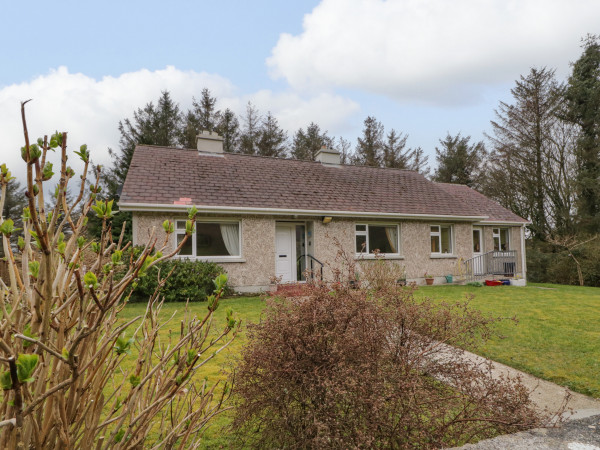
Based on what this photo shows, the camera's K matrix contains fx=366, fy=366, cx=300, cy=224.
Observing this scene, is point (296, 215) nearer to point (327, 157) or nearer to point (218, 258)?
point (218, 258)

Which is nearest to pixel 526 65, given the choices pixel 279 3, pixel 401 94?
pixel 401 94

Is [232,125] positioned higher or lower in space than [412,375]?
higher

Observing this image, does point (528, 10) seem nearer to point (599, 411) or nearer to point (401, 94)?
point (401, 94)

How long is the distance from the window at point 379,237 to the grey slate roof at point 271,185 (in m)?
0.86

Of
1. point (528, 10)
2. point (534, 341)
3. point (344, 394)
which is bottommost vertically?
point (534, 341)

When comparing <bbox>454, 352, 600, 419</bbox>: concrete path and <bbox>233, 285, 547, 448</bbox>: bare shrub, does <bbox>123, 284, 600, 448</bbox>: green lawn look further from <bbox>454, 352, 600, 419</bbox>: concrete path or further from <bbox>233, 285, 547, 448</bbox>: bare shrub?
<bbox>233, 285, 547, 448</bbox>: bare shrub

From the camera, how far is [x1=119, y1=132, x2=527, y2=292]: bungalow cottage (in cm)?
1280

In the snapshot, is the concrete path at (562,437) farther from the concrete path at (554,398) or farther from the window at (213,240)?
the window at (213,240)

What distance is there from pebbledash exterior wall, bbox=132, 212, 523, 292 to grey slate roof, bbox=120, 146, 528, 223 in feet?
1.97

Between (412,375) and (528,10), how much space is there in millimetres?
13131

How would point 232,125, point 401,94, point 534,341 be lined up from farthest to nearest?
1. point 232,125
2. point 401,94
3. point 534,341

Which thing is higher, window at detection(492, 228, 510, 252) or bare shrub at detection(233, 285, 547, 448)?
window at detection(492, 228, 510, 252)

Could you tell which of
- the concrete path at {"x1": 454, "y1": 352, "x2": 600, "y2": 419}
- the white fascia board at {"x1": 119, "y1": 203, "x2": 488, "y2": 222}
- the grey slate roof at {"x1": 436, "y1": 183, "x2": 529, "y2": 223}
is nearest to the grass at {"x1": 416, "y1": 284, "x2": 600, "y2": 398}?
the concrete path at {"x1": 454, "y1": 352, "x2": 600, "y2": 419}

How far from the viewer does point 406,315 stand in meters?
2.85
